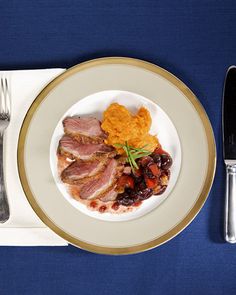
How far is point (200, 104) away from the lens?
1452mm

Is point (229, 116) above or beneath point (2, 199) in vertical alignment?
above

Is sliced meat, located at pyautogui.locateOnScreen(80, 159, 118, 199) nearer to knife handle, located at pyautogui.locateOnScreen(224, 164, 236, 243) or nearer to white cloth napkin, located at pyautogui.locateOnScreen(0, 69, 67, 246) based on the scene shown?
white cloth napkin, located at pyautogui.locateOnScreen(0, 69, 67, 246)

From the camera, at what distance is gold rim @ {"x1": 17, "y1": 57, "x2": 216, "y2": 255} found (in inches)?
56.9

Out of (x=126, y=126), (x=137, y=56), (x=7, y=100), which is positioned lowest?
(x=126, y=126)

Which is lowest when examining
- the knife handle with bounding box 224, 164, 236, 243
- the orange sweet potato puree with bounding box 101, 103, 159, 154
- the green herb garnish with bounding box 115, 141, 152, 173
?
the knife handle with bounding box 224, 164, 236, 243

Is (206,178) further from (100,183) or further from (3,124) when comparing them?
(3,124)

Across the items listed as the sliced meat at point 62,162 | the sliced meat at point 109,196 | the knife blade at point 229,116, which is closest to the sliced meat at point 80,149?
the sliced meat at point 62,162

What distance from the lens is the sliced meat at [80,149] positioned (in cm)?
149

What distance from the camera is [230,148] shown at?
1.47 metres

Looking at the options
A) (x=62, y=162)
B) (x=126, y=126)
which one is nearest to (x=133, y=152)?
(x=126, y=126)

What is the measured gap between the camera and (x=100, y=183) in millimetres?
1467

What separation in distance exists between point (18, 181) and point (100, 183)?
261 mm

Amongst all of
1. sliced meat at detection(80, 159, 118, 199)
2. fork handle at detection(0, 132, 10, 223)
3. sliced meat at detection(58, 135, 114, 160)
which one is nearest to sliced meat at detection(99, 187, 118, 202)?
sliced meat at detection(80, 159, 118, 199)

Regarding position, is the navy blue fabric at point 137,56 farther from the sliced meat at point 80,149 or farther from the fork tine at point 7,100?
the sliced meat at point 80,149
